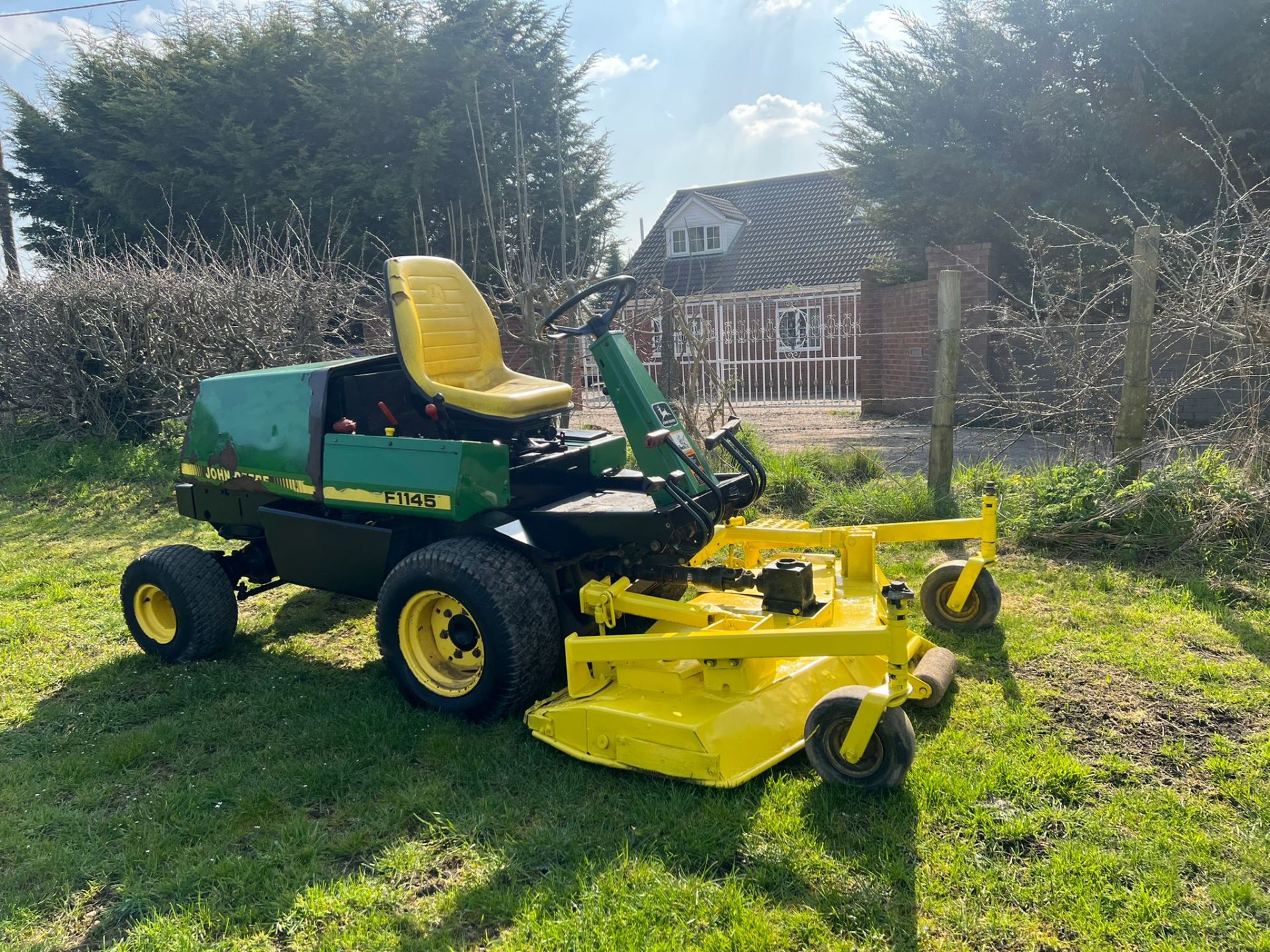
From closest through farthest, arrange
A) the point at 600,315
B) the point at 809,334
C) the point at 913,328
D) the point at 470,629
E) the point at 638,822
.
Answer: the point at 638,822
the point at 470,629
the point at 600,315
the point at 913,328
the point at 809,334

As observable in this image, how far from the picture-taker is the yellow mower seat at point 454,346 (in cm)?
416

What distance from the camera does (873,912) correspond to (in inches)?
96.4

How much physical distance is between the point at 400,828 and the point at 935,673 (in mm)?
2090

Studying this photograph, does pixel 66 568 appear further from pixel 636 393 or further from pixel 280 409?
pixel 636 393

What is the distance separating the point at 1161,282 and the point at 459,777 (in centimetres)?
852

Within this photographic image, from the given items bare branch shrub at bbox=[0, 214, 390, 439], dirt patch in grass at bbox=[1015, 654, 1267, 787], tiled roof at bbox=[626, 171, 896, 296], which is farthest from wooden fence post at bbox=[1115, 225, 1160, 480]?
tiled roof at bbox=[626, 171, 896, 296]

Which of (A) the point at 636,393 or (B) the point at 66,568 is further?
(B) the point at 66,568

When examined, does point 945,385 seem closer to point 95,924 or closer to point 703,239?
point 95,924

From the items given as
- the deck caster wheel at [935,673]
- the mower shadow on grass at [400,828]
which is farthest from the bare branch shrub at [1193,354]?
the mower shadow on grass at [400,828]

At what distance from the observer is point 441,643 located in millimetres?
3955

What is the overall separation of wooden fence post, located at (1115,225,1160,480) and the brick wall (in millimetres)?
4539

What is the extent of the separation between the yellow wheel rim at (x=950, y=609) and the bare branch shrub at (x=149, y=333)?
7730 mm

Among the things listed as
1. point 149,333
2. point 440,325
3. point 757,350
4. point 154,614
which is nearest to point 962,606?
point 440,325

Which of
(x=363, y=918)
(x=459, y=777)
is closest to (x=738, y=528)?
(x=459, y=777)
